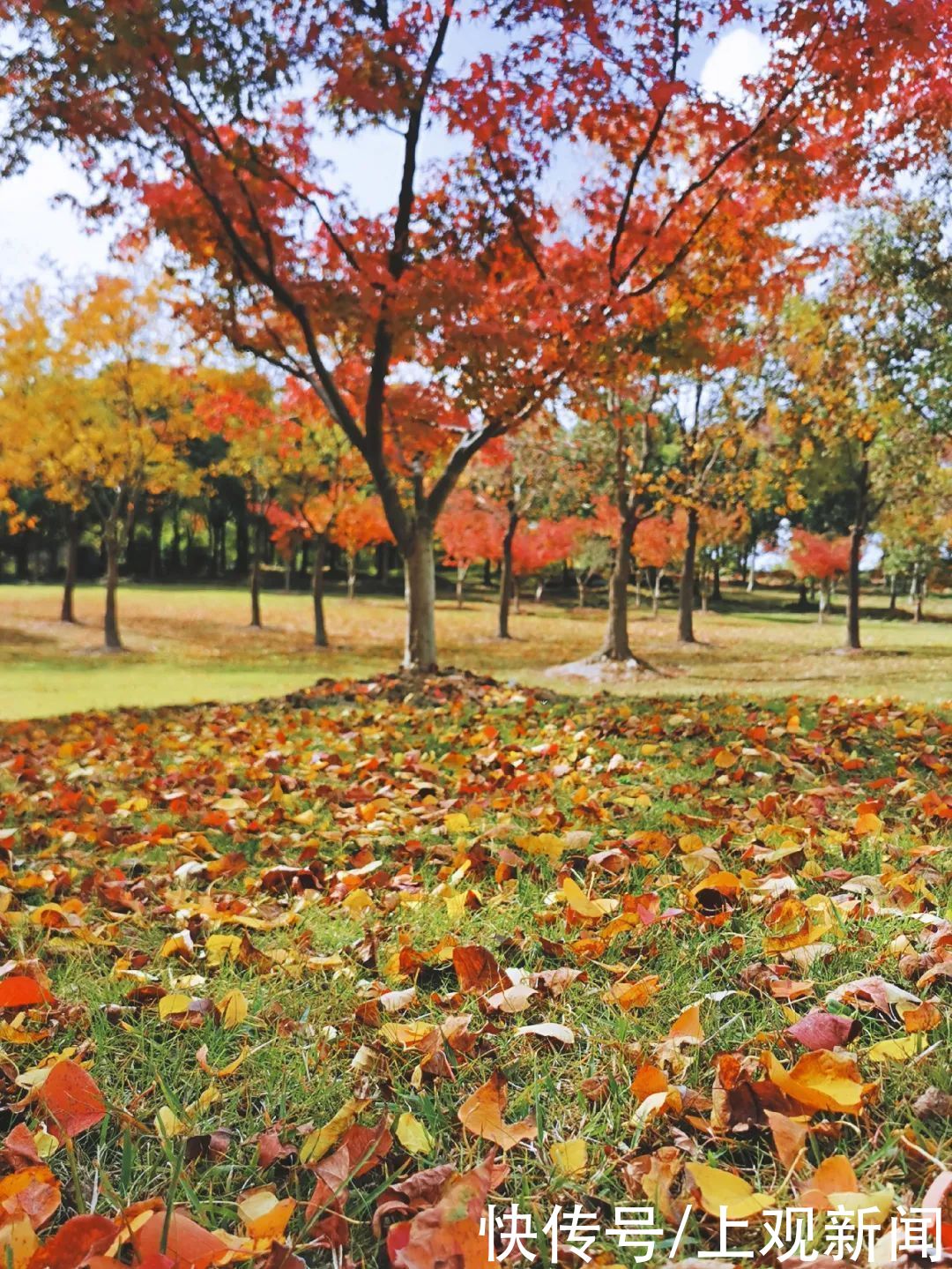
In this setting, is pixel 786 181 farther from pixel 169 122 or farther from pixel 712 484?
pixel 712 484

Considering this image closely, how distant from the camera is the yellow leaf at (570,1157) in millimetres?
1227

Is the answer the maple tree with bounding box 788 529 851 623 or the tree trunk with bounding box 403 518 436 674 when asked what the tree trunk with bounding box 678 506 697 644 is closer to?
the tree trunk with bounding box 403 518 436 674

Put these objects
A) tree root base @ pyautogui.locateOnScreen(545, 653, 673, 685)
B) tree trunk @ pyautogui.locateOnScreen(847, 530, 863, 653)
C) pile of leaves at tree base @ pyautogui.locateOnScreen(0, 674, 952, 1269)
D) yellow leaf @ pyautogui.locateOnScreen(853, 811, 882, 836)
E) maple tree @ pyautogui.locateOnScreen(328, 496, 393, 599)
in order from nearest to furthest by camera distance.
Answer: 1. pile of leaves at tree base @ pyautogui.locateOnScreen(0, 674, 952, 1269)
2. yellow leaf @ pyautogui.locateOnScreen(853, 811, 882, 836)
3. tree root base @ pyautogui.locateOnScreen(545, 653, 673, 685)
4. tree trunk @ pyautogui.locateOnScreen(847, 530, 863, 653)
5. maple tree @ pyautogui.locateOnScreen(328, 496, 393, 599)

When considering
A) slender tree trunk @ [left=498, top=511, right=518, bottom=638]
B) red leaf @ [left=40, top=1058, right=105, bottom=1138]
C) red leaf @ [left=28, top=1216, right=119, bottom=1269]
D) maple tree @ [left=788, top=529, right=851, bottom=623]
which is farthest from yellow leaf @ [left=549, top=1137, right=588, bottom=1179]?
maple tree @ [left=788, top=529, right=851, bottom=623]

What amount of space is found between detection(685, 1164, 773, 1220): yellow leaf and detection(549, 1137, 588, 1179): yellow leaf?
0.17 m

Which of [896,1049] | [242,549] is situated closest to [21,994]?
[896,1049]

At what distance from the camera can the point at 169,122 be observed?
6672 mm

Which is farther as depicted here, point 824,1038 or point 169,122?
point 169,122

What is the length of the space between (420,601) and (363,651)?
10795 millimetres

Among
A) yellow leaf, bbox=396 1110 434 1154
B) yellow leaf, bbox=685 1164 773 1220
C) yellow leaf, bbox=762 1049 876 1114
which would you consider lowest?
yellow leaf, bbox=396 1110 434 1154

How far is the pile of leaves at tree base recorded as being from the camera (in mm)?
1165

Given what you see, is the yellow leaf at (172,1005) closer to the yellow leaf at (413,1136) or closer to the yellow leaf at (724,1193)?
the yellow leaf at (413,1136)

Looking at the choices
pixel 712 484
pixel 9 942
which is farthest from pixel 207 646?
pixel 9 942

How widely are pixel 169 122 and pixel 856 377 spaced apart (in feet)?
29.1
